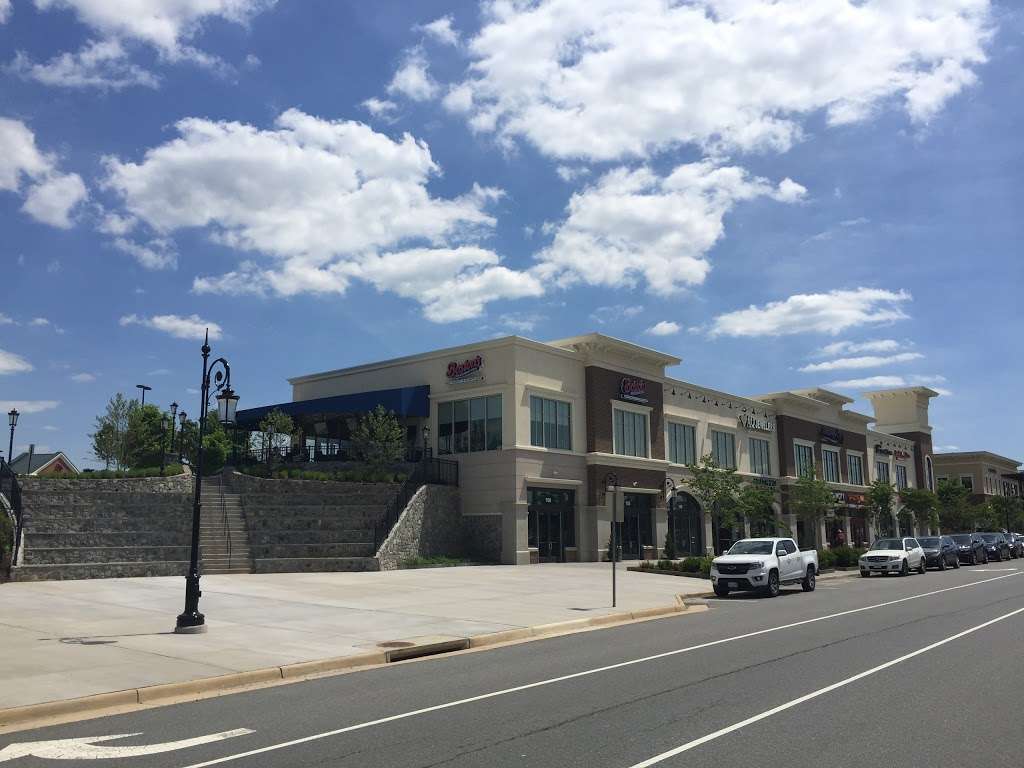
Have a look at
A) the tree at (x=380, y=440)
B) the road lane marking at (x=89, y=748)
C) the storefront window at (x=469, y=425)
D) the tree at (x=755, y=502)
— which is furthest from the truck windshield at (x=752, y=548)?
the road lane marking at (x=89, y=748)

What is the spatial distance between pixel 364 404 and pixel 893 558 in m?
23.7

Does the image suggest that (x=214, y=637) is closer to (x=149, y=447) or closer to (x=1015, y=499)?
(x=149, y=447)

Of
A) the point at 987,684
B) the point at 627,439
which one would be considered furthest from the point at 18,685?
the point at 627,439

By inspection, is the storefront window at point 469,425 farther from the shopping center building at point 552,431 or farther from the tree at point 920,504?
the tree at point 920,504

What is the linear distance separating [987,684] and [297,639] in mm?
10218

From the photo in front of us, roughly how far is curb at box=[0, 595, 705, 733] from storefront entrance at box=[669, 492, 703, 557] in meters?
28.5

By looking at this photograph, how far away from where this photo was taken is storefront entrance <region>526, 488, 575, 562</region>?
123 ft

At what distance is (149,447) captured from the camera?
2158 inches

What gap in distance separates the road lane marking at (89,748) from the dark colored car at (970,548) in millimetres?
45250

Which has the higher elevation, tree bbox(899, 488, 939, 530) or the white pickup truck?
tree bbox(899, 488, 939, 530)

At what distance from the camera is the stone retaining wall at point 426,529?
31.9 m

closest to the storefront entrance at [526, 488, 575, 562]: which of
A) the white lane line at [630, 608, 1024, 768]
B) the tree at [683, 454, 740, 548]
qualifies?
the tree at [683, 454, 740, 548]

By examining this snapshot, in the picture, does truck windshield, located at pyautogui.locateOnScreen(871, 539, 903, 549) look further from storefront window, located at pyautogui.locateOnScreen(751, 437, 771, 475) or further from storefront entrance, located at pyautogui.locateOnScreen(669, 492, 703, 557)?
storefront window, located at pyautogui.locateOnScreen(751, 437, 771, 475)

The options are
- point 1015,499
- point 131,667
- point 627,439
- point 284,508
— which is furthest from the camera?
point 1015,499
